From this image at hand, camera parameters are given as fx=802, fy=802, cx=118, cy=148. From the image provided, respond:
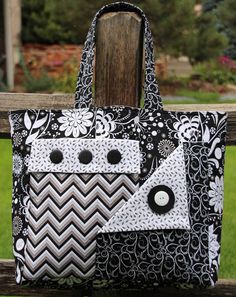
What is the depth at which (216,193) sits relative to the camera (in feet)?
7.21

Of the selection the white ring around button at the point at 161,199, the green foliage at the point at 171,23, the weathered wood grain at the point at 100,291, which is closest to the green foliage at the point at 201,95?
the green foliage at the point at 171,23

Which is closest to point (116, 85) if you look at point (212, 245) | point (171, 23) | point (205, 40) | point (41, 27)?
point (212, 245)

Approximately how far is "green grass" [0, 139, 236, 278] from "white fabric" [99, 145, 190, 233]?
224cm

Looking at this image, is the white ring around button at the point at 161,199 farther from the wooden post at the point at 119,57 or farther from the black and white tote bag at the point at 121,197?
the wooden post at the point at 119,57

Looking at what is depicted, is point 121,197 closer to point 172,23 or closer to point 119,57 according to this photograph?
point 119,57

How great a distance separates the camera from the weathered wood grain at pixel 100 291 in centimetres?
252

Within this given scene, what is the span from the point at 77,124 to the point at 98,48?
12.7 inches

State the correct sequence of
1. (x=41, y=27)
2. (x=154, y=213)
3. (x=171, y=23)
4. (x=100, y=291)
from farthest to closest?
(x=41, y=27) → (x=171, y=23) → (x=100, y=291) → (x=154, y=213)

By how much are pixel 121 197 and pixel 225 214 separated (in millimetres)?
3803

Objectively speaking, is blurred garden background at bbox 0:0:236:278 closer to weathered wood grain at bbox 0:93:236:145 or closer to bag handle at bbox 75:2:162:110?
weathered wood grain at bbox 0:93:236:145

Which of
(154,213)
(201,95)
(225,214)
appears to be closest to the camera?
(154,213)

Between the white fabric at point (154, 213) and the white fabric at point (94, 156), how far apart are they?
0.07 metres

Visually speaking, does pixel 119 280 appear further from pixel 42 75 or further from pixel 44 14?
pixel 44 14

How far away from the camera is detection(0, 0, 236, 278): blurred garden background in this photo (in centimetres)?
1195
